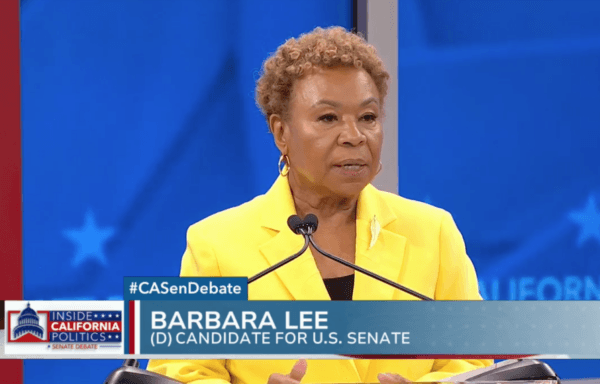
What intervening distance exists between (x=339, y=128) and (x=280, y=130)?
0.58ft

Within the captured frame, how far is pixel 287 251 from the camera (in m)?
1.39

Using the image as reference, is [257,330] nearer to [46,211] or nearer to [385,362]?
[385,362]

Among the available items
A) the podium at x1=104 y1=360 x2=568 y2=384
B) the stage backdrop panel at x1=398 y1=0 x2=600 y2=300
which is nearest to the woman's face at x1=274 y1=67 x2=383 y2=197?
the podium at x1=104 y1=360 x2=568 y2=384

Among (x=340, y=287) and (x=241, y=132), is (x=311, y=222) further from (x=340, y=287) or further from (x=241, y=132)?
(x=241, y=132)

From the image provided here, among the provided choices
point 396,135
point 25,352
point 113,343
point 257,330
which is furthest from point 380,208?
point 396,135

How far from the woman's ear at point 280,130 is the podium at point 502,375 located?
0.59 metres

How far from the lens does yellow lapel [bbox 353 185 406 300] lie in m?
1.34

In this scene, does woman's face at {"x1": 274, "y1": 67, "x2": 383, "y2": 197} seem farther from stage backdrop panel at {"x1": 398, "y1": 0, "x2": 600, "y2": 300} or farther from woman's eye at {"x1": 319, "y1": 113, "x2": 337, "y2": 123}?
stage backdrop panel at {"x1": 398, "y1": 0, "x2": 600, "y2": 300}

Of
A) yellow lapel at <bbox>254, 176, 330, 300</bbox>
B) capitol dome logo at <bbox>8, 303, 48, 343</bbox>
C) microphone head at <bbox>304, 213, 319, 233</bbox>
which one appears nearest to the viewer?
capitol dome logo at <bbox>8, 303, 48, 343</bbox>

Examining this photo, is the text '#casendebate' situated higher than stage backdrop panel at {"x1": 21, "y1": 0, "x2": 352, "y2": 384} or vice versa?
stage backdrop panel at {"x1": 21, "y1": 0, "x2": 352, "y2": 384}

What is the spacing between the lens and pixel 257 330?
112 cm

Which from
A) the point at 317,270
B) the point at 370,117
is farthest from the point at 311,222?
the point at 370,117

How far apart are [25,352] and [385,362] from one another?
1.97 feet

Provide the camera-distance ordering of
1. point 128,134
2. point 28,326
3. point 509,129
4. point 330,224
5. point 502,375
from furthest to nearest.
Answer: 1. point 509,129
2. point 128,134
3. point 330,224
4. point 28,326
5. point 502,375
